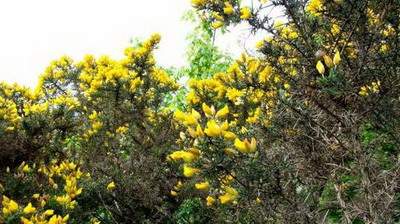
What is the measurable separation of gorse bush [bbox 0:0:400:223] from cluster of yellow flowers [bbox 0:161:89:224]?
0.6 inches

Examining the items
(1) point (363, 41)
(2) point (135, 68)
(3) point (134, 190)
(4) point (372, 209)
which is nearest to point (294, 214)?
(4) point (372, 209)

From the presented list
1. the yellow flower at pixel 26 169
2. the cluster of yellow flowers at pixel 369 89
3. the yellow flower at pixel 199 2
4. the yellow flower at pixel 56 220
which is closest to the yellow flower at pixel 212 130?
the cluster of yellow flowers at pixel 369 89

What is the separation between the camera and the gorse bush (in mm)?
1826

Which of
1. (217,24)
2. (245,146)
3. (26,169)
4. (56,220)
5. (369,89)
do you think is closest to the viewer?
(245,146)

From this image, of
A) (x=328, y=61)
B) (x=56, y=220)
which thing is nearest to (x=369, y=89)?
(x=328, y=61)

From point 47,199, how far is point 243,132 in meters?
1.70

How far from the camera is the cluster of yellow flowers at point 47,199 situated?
3072 millimetres

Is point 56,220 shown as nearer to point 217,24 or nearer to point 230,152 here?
point 217,24

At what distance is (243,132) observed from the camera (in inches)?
106

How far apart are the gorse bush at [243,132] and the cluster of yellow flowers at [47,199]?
0.05ft

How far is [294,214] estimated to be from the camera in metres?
1.85

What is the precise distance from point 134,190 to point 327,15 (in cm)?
301

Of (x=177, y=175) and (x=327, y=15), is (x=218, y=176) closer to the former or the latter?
(x=327, y=15)

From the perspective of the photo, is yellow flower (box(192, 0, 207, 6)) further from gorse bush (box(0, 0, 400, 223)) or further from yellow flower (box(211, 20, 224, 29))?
yellow flower (box(211, 20, 224, 29))
